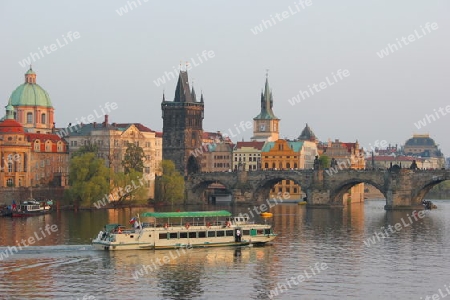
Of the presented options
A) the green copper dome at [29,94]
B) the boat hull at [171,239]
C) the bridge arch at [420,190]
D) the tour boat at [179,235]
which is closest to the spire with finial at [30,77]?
the green copper dome at [29,94]

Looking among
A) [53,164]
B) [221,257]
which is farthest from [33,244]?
[53,164]

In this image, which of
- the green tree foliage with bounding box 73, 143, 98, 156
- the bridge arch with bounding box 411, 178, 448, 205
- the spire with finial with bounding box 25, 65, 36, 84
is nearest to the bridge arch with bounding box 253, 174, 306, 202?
the bridge arch with bounding box 411, 178, 448, 205

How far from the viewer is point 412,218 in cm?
13700

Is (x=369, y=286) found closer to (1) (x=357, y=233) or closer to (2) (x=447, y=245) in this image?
(2) (x=447, y=245)

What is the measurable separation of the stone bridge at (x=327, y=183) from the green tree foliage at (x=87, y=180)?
34.6m

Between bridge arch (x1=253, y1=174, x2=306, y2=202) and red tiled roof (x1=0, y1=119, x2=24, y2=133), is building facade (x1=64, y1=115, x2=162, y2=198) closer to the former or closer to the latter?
red tiled roof (x1=0, y1=119, x2=24, y2=133)

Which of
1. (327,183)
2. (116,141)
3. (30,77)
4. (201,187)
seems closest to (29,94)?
(30,77)

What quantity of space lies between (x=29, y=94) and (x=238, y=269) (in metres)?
111

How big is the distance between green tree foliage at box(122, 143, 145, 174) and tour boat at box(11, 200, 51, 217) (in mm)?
28802

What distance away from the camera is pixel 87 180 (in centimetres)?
14875

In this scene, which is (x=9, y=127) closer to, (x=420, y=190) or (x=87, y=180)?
(x=87, y=180)

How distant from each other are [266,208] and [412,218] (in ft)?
105

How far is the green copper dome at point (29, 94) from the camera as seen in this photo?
180 meters

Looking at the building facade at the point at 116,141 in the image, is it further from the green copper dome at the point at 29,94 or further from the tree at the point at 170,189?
the green copper dome at the point at 29,94
